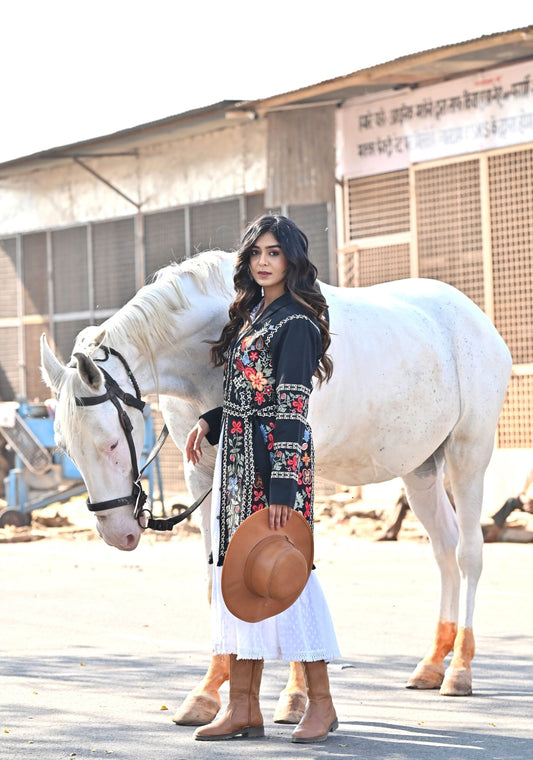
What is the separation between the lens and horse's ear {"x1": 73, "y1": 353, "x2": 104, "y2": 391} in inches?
216

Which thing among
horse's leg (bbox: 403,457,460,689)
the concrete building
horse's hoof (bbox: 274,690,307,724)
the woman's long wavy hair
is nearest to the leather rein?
the woman's long wavy hair

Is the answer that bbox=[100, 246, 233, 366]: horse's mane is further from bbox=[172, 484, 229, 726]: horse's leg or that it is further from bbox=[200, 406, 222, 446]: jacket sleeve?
bbox=[172, 484, 229, 726]: horse's leg

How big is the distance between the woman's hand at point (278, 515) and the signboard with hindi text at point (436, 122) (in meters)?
12.3

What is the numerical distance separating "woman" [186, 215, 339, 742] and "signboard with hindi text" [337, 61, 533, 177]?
11.8 metres

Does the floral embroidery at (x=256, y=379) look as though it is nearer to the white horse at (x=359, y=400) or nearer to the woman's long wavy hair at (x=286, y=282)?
the woman's long wavy hair at (x=286, y=282)

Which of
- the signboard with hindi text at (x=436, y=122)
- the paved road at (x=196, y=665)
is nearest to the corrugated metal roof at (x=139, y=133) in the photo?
the signboard with hindi text at (x=436, y=122)

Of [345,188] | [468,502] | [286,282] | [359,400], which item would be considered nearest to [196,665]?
[468,502]

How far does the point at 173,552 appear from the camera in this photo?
15523mm

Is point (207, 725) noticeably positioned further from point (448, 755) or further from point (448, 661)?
point (448, 661)

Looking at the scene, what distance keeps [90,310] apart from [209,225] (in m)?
3.48

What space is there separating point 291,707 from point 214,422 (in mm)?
1246

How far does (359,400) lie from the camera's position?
6.42 m

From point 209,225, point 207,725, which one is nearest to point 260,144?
point 209,225

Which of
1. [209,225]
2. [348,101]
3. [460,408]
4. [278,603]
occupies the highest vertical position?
[348,101]
